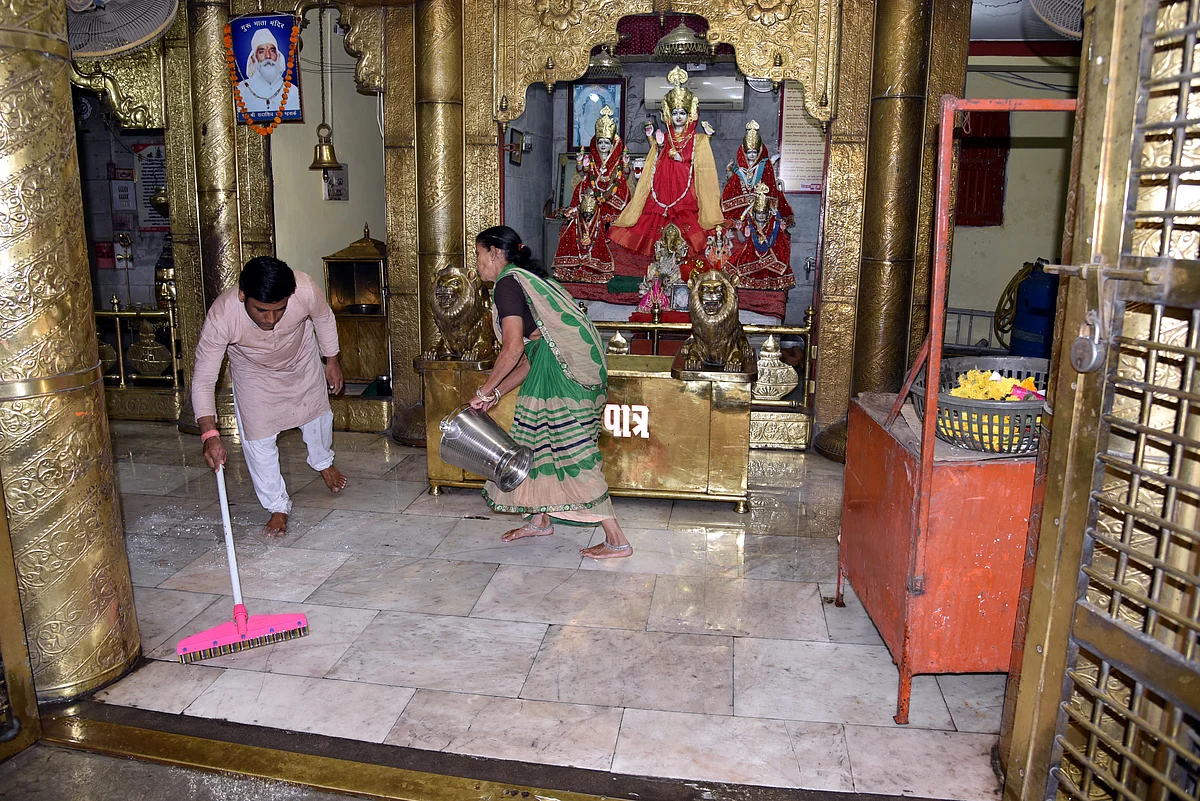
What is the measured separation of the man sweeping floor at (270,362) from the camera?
4070mm

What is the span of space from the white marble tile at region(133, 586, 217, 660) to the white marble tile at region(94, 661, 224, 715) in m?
0.13

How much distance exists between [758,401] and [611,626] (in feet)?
11.3

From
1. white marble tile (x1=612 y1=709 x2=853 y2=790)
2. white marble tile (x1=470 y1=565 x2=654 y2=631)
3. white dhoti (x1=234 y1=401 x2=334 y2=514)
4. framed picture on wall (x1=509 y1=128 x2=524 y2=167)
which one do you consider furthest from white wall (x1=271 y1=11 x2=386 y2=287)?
white marble tile (x1=612 y1=709 x2=853 y2=790)

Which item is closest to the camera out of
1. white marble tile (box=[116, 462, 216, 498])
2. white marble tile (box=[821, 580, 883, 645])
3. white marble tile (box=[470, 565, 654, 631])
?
white marble tile (box=[821, 580, 883, 645])

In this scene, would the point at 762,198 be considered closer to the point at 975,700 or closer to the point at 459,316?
the point at 459,316

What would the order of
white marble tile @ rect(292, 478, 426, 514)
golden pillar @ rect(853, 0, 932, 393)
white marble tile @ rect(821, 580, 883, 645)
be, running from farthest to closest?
golden pillar @ rect(853, 0, 932, 393)
white marble tile @ rect(292, 478, 426, 514)
white marble tile @ rect(821, 580, 883, 645)

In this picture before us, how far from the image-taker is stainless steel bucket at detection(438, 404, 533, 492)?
4086 millimetres

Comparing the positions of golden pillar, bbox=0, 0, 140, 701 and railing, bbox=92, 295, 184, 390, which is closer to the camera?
golden pillar, bbox=0, 0, 140, 701

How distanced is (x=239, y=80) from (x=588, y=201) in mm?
3129

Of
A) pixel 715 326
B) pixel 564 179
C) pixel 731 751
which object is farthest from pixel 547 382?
pixel 564 179

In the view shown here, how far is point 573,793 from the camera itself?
2.62 metres

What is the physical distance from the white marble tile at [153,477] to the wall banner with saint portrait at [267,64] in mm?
2804

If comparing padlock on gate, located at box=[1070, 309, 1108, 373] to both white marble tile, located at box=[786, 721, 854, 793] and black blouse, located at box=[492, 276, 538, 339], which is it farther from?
black blouse, located at box=[492, 276, 538, 339]

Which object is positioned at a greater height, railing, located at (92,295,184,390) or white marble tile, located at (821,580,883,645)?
railing, located at (92,295,184,390)
